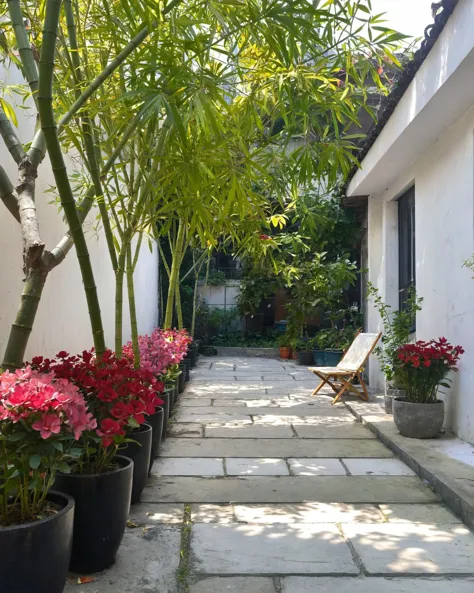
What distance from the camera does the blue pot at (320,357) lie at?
30.0 ft

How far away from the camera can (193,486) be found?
3.37m

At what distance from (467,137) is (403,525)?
2700 mm

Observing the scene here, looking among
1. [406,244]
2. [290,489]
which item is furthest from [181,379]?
[290,489]

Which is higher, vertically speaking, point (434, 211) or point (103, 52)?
point (103, 52)

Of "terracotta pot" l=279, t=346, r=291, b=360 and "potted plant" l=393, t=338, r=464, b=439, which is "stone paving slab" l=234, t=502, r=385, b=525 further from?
"terracotta pot" l=279, t=346, r=291, b=360

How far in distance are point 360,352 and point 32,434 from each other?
491 cm

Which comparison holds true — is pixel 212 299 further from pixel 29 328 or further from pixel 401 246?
pixel 29 328

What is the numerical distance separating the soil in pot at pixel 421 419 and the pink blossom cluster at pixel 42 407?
2.81 meters

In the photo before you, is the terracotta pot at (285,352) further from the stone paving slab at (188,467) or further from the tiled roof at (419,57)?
the stone paving slab at (188,467)

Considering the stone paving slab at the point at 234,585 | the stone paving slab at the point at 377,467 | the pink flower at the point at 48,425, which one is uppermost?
the pink flower at the point at 48,425

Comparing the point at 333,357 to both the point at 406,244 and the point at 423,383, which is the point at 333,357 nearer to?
the point at 406,244

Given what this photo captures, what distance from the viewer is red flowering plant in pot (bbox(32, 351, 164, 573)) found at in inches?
87.1

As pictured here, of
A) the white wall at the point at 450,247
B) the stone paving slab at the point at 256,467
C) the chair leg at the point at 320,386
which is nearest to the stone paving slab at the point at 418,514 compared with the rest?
the stone paving slab at the point at 256,467

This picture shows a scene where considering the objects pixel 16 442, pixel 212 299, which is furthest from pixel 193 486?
pixel 212 299
